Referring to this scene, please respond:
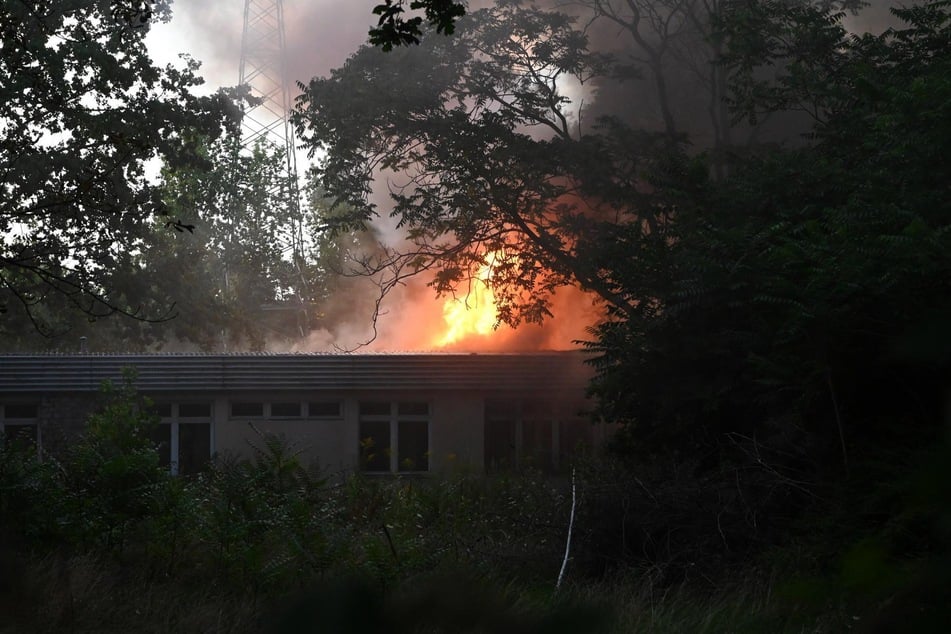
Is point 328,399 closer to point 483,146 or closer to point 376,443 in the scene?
point 376,443

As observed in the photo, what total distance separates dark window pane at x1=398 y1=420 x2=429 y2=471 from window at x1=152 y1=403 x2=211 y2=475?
165 inches

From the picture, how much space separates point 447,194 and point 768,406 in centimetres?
1246

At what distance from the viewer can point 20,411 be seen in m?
24.5

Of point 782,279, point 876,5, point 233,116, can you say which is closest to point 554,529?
point 782,279

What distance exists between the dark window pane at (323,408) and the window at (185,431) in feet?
7.34

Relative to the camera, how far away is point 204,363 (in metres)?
24.2

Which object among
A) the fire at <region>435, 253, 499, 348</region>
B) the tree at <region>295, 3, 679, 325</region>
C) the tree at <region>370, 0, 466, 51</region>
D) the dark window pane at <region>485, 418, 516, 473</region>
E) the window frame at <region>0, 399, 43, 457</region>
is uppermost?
the tree at <region>295, 3, 679, 325</region>

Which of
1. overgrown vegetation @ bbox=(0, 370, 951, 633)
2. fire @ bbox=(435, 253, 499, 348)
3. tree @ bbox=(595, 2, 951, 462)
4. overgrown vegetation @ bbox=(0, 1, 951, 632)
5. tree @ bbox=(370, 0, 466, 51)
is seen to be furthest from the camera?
fire @ bbox=(435, 253, 499, 348)

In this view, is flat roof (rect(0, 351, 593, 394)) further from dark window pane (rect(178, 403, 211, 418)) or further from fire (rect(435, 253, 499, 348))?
fire (rect(435, 253, 499, 348))

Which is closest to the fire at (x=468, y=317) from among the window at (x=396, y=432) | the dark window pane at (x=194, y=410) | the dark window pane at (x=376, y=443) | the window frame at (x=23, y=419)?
the window at (x=396, y=432)

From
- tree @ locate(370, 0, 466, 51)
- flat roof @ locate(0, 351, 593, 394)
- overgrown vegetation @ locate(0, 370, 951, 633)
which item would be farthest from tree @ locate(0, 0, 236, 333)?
tree @ locate(370, 0, 466, 51)

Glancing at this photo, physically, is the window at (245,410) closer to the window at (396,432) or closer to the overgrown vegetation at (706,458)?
the window at (396,432)

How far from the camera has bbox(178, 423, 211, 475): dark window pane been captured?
24234mm

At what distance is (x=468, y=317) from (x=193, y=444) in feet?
34.3
